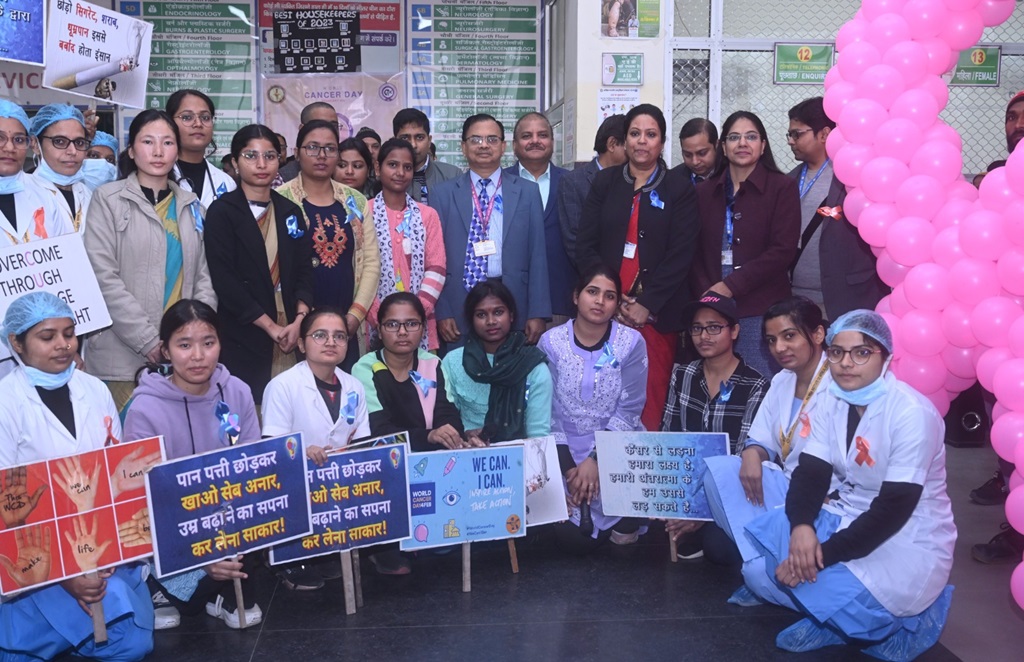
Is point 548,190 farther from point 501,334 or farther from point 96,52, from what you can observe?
point 96,52

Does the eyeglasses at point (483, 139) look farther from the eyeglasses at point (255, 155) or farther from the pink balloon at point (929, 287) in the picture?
the pink balloon at point (929, 287)

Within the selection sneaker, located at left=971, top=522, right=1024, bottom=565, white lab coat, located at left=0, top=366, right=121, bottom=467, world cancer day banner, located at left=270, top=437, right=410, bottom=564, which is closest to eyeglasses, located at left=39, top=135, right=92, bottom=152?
white lab coat, located at left=0, top=366, right=121, bottom=467

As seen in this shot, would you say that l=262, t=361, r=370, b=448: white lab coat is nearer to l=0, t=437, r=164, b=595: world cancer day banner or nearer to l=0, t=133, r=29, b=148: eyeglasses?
l=0, t=437, r=164, b=595: world cancer day banner

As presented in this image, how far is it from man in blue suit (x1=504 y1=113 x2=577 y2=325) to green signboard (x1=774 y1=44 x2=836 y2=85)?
2.83 meters

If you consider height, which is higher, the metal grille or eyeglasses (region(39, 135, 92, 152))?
the metal grille

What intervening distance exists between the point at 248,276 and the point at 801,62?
483 cm

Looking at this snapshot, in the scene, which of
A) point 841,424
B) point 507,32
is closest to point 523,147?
point 841,424

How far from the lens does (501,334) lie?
449 cm

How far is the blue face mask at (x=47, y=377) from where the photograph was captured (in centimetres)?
338

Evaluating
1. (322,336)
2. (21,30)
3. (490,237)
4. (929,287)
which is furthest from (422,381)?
(21,30)

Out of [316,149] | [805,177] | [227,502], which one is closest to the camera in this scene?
[227,502]

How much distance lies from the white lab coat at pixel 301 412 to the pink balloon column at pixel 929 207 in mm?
2394

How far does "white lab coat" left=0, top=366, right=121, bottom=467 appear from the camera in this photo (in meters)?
3.32

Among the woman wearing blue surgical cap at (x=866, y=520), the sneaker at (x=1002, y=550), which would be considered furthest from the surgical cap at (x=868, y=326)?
the sneaker at (x=1002, y=550)
